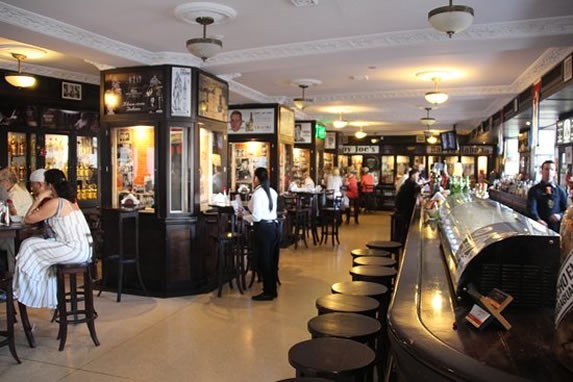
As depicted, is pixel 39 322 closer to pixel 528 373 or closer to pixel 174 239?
pixel 174 239

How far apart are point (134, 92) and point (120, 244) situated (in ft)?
6.42

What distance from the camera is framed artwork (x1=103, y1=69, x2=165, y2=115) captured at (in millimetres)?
6090

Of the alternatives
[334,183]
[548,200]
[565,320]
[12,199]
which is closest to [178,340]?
[12,199]

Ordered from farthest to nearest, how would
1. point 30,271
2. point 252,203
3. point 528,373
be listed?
point 252,203, point 30,271, point 528,373

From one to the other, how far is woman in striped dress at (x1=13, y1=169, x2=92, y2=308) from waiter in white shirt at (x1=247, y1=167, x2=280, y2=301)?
2003 millimetres

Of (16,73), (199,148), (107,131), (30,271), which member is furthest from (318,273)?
(16,73)

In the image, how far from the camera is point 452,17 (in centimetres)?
364

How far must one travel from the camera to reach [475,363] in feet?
4.38

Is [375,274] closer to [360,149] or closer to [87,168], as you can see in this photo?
[87,168]

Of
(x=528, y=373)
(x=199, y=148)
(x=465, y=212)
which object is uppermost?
(x=199, y=148)

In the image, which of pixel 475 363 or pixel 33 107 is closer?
pixel 475 363

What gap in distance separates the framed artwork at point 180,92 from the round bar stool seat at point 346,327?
4120 millimetres

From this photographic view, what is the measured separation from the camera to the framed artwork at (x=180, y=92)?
6086 millimetres

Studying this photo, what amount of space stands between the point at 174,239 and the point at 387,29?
11.8ft
